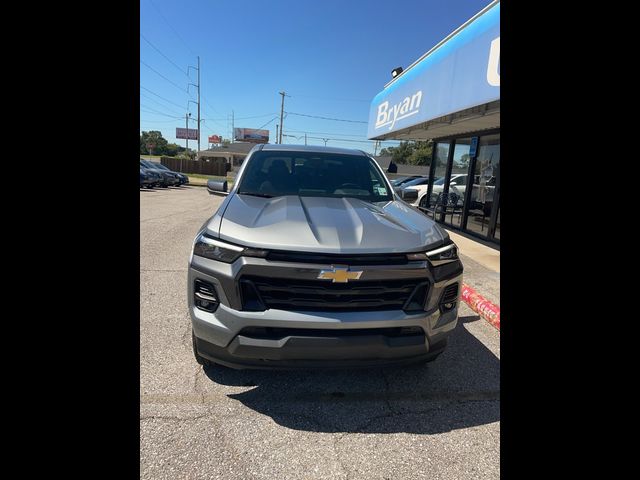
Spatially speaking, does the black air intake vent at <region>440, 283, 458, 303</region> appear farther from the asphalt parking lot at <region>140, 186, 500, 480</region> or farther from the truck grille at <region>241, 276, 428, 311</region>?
the asphalt parking lot at <region>140, 186, 500, 480</region>

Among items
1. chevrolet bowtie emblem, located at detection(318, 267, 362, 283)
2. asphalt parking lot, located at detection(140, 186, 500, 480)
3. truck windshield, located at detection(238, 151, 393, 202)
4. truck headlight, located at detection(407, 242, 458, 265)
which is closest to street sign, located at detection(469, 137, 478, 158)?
truck windshield, located at detection(238, 151, 393, 202)

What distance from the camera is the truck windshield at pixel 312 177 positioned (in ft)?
10.9

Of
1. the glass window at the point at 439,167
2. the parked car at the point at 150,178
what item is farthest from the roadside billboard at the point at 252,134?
the glass window at the point at 439,167

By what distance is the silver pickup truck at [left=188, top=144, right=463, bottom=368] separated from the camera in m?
1.99

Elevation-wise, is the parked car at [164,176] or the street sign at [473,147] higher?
the street sign at [473,147]

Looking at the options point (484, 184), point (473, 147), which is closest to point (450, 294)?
point (484, 184)

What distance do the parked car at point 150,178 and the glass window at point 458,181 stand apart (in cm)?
1560

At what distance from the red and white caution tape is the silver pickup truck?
5.97 feet

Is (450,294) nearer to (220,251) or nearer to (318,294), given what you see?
(318,294)

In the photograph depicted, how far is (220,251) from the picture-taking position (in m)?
2.09

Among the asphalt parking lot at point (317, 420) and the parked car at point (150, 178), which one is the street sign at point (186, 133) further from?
the asphalt parking lot at point (317, 420)

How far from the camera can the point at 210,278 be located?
6.73 ft

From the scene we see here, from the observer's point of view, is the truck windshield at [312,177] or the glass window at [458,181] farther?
the glass window at [458,181]
